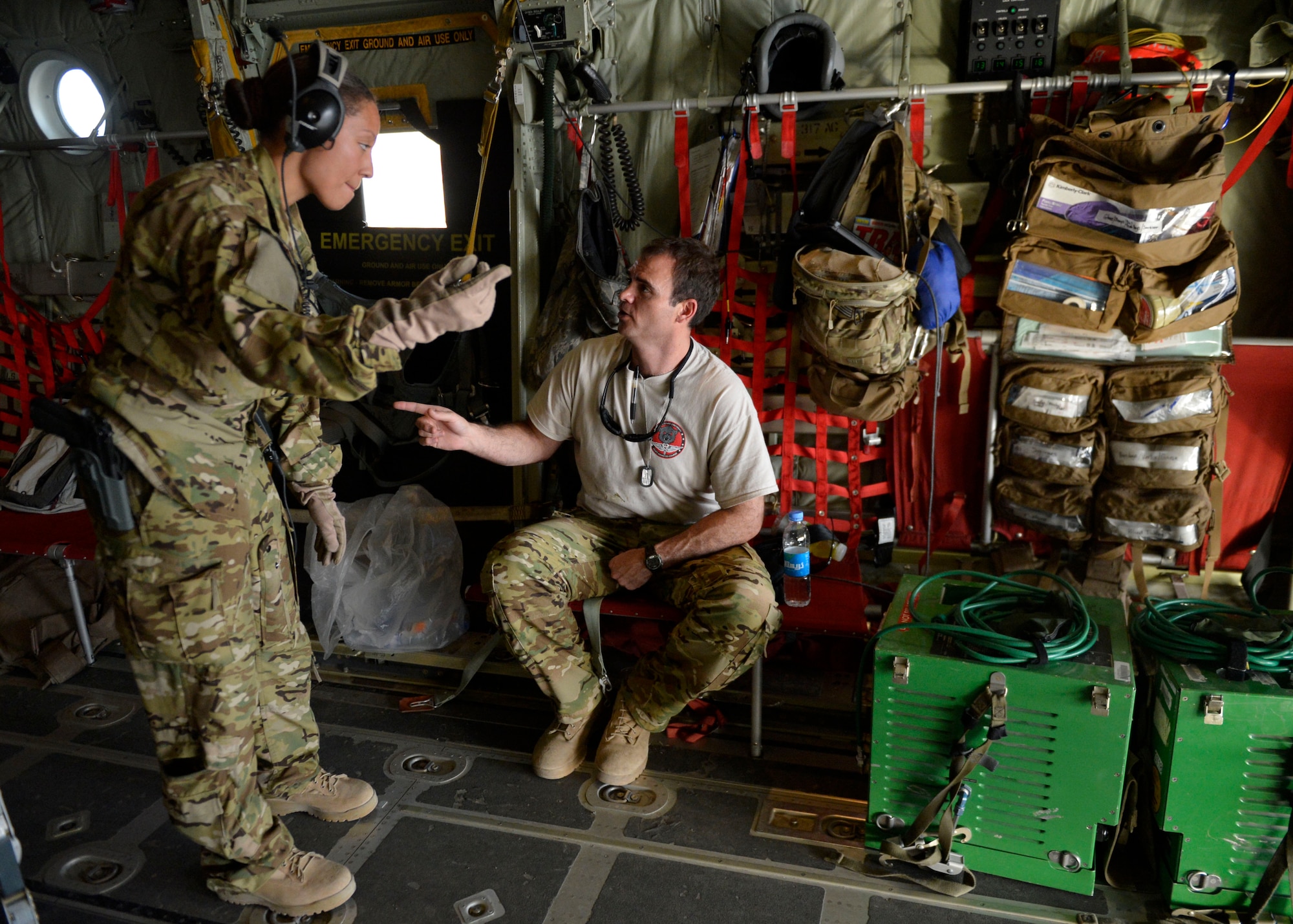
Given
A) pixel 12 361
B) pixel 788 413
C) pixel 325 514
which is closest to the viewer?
pixel 325 514

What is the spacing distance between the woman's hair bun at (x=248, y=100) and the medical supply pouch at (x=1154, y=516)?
300 cm

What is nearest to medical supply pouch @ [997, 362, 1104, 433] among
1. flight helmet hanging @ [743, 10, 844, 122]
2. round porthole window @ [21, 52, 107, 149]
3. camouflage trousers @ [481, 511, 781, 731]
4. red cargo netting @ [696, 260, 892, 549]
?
red cargo netting @ [696, 260, 892, 549]

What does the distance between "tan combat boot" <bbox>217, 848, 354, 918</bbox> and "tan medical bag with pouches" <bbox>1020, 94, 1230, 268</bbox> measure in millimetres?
3053

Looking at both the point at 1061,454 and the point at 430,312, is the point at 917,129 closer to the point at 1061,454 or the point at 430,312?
the point at 1061,454

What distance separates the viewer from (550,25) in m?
3.31

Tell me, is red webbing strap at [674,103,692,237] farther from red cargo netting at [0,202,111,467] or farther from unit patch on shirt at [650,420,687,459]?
red cargo netting at [0,202,111,467]

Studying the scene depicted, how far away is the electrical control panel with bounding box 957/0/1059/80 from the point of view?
3.13 m

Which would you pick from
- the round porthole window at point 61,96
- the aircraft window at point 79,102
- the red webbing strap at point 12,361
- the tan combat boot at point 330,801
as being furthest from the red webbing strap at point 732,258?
the red webbing strap at point 12,361

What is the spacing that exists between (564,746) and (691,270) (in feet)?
5.37

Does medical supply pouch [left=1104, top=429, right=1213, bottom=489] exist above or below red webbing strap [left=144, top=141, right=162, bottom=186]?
below

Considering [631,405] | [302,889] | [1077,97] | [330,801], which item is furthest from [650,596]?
[1077,97]

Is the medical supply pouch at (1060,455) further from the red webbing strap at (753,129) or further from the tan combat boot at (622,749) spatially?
the tan combat boot at (622,749)

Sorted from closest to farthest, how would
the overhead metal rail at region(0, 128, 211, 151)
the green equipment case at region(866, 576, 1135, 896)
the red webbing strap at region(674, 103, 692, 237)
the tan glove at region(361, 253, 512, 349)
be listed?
the tan glove at region(361, 253, 512, 349)
the green equipment case at region(866, 576, 1135, 896)
the red webbing strap at region(674, 103, 692, 237)
the overhead metal rail at region(0, 128, 211, 151)

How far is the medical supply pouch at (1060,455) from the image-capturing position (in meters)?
3.15
